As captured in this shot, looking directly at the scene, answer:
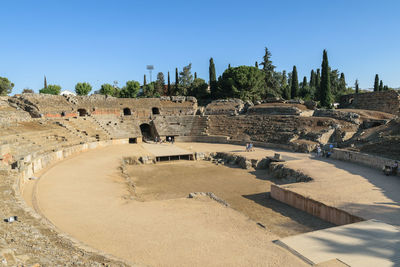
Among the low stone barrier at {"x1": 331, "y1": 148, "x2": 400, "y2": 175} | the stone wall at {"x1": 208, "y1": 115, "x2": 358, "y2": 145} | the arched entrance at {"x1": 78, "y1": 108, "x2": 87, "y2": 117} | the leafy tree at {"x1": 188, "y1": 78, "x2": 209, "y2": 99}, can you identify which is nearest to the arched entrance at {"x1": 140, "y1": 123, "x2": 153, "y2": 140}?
the arched entrance at {"x1": 78, "y1": 108, "x2": 87, "y2": 117}

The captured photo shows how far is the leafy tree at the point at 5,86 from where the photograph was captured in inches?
1876

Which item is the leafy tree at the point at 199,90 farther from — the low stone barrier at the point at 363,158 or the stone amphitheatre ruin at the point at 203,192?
the low stone barrier at the point at 363,158

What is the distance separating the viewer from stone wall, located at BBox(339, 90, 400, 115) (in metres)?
32.3

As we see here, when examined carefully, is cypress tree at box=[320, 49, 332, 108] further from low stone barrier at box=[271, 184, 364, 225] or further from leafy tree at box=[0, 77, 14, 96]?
leafy tree at box=[0, 77, 14, 96]

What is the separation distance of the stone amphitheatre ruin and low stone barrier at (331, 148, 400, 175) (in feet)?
0.21

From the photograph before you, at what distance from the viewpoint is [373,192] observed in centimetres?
1227

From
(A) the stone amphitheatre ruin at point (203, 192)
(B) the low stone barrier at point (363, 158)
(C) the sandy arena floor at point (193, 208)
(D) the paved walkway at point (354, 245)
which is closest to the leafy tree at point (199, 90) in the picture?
(A) the stone amphitheatre ruin at point (203, 192)

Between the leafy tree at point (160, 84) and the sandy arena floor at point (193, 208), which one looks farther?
the leafy tree at point (160, 84)

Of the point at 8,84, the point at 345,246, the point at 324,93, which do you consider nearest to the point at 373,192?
the point at 345,246

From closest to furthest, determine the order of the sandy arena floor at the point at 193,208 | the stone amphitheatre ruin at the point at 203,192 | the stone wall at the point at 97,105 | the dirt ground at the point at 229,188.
Answer: the stone amphitheatre ruin at the point at 203,192 < the sandy arena floor at the point at 193,208 < the dirt ground at the point at 229,188 < the stone wall at the point at 97,105

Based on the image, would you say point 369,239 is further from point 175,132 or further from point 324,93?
point 324,93

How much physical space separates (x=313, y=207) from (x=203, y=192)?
5.12 metres

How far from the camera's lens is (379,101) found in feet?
111

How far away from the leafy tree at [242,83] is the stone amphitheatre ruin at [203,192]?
1167 cm
